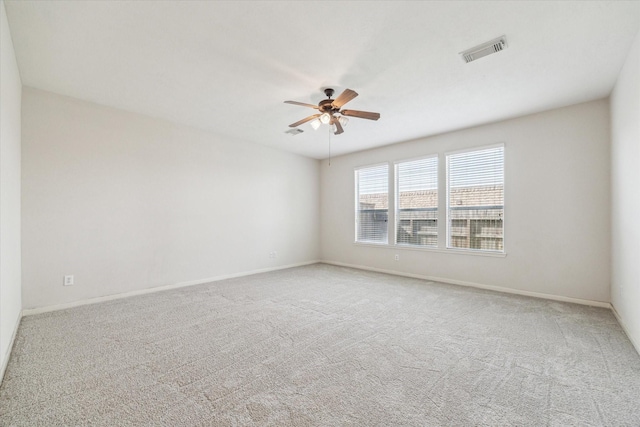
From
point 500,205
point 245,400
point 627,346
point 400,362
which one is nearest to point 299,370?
point 245,400

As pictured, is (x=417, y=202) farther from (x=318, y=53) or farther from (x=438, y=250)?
(x=318, y=53)

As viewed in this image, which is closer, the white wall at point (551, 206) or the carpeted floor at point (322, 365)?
the carpeted floor at point (322, 365)

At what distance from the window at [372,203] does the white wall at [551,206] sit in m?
1.31

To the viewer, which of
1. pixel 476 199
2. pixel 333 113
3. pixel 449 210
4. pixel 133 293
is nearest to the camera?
pixel 333 113

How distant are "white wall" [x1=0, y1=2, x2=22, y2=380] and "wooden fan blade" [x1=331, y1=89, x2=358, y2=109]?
2722 millimetres

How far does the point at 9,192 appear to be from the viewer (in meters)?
2.58

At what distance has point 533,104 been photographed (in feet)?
12.5

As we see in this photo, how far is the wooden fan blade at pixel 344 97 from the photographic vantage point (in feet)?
9.38

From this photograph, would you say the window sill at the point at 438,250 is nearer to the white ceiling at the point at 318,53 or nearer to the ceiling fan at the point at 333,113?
the white ceiling at the point at 318,53

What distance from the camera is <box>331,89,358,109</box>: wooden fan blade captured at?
286cm

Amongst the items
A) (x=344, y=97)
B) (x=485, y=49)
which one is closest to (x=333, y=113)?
(x=344, y=97)

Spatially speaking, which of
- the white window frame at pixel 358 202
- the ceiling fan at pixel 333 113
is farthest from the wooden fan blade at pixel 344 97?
the white window frame at pixel 358 202

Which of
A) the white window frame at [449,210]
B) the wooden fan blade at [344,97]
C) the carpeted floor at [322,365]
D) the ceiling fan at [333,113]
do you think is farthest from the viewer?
the white window frame at [449,210]

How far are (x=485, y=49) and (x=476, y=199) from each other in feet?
8.99
